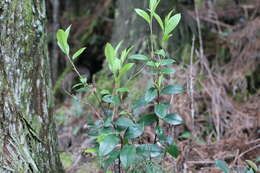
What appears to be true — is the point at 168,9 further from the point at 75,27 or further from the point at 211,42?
the point at 75,27

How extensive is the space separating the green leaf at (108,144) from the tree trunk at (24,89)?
423 mm

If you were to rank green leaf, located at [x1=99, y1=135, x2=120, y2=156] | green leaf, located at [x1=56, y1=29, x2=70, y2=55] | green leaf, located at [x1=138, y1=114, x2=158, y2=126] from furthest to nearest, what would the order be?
green leaf, located at [x1=138, y1=114, x2=158, y2=126]
green leaf, located at [x1=56, y1=29, x2=70, y2=55]
green leaf, located at [x1=99, y1=135, x2=120, y2=156]

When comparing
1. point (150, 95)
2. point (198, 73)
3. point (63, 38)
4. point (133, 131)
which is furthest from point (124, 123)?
point (198, 73)

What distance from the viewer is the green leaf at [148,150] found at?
5.05 ft

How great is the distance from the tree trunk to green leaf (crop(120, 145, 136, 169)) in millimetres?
477

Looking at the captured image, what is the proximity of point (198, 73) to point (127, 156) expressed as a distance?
2.15 m

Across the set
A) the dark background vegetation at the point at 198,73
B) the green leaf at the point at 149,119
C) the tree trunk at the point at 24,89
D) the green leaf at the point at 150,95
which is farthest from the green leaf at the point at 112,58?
the dark background vegetation at the point at 198,73

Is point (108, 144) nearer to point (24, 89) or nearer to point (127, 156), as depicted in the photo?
point (127, 156)

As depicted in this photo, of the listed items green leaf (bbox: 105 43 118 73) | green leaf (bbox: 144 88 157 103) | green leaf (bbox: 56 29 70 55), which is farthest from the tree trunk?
green leaf (bbox: 144 88 157 103)

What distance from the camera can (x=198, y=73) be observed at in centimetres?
345

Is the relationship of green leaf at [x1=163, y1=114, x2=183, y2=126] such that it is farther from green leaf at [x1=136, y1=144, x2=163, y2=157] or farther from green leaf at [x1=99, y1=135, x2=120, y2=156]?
green leaf at [x1=99, y1=135, x2=120, y2=156]

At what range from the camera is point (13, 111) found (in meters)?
1.61

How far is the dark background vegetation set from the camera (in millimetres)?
2521

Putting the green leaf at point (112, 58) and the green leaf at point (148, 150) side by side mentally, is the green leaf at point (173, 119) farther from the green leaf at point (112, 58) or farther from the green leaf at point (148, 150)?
the green leaf at point (112, 58)
